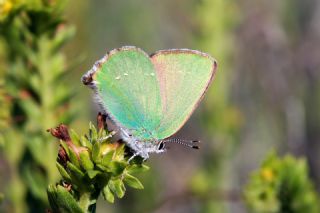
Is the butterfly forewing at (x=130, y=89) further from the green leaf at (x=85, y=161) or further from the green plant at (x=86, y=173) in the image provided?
the green leaf at (x=85, y=161)

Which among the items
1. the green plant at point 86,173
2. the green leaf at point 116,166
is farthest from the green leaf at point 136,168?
the green leaf at point 116,166

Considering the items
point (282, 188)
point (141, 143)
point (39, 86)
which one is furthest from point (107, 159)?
point (282, 188)

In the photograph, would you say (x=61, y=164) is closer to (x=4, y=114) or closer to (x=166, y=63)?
(x=166, y=63)

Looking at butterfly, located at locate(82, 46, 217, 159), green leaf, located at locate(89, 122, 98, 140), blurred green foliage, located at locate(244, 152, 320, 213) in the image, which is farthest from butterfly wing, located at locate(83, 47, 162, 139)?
blurred green foliage, located at locate(244, 152, 320, 213)

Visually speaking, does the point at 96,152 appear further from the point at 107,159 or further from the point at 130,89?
the point at 130,89

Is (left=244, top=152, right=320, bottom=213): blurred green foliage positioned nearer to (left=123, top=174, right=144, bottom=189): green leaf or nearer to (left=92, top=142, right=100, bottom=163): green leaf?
(left=123, top=174, right=144, bottom=189): green leaf

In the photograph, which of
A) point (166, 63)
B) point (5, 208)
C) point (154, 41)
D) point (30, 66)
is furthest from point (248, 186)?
point (154, 41)

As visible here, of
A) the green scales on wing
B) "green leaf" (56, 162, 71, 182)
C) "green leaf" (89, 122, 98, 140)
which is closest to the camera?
"green leaf" (56, 162, 71, 182)
